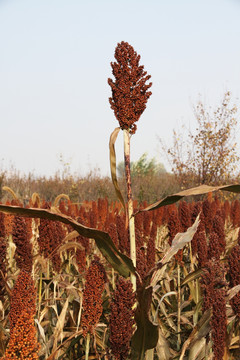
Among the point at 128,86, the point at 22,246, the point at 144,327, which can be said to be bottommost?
the point at 144,327

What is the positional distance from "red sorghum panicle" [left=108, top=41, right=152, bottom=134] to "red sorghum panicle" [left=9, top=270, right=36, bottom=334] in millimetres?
847

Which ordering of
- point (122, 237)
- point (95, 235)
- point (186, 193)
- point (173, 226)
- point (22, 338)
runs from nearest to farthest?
point (22, 338)
point (95, 235)
point (186, 193)
point (173, 226)
point (122, 237)

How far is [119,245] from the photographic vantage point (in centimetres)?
313

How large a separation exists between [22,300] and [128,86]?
97 centimetres

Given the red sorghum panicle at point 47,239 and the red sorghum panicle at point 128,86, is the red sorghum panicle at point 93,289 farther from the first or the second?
the red sorghum panicle at point 47,239

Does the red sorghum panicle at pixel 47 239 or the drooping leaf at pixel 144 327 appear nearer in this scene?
the drooping leaf at pixel 144 327

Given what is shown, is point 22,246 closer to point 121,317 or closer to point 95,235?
point 95,235

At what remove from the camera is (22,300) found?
1215 millimetres

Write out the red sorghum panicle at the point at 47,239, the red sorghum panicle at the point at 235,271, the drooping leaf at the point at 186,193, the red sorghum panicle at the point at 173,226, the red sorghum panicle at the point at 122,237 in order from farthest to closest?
the red sorghum panicle at the point at 122,237
the red sorghum panicle at the point at 173,226
the red sorghum panicle at the point at 47,239
the drooping leaf at the point at 186,193
the red sorghum panicle at the point at 235,271

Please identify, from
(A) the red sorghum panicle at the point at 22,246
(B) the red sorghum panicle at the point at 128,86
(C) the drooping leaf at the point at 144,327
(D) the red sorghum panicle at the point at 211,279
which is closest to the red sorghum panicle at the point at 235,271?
(D) the red sorghum panicle at the point at 211,279

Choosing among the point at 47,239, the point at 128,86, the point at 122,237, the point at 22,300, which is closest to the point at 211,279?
the point at 22,300

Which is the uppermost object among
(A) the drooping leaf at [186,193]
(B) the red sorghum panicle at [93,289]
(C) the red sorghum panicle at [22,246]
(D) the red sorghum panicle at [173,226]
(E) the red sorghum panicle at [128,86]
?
(E) the red sorghum panicle at [128,86]

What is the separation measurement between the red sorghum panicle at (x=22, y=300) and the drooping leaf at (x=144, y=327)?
0.37m

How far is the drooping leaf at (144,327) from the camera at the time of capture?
149 cm
